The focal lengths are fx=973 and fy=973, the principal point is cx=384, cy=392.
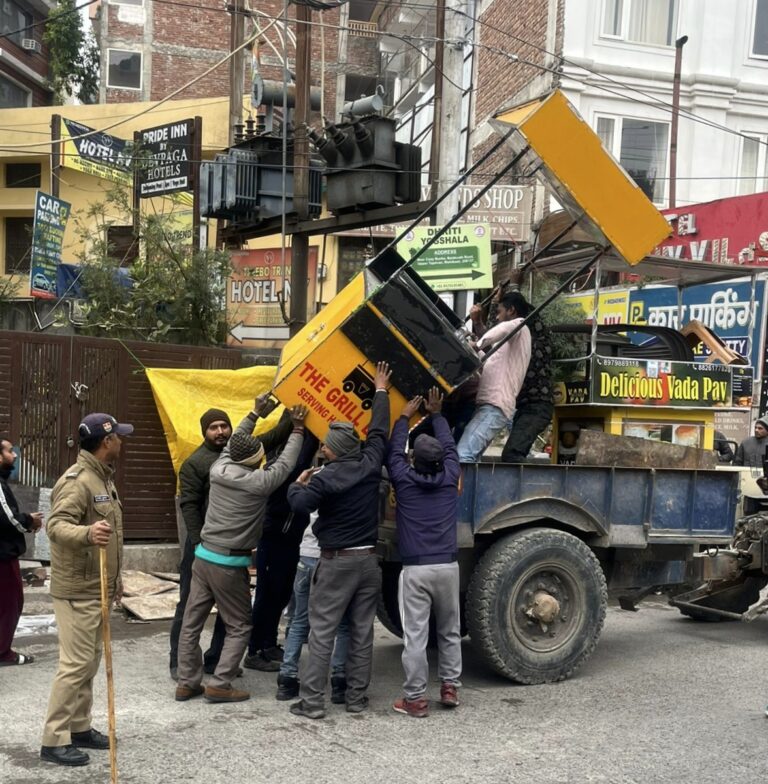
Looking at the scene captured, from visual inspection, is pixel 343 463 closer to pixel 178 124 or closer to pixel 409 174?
pixel 409 174

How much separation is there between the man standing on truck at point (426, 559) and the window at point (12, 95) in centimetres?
2992

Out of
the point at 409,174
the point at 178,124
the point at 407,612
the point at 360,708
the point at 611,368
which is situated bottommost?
the point at 360,708

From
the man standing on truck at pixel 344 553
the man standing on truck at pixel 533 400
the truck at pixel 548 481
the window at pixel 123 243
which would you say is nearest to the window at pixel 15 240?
the window at pixel 123 243

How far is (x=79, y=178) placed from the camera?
2683 centimetres

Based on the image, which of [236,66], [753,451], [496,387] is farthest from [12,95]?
[496,387]

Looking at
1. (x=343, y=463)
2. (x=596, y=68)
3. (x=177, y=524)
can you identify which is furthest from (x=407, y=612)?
(x=596, y=68)

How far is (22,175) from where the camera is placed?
28438 millimetres

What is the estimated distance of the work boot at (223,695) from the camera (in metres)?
6.02

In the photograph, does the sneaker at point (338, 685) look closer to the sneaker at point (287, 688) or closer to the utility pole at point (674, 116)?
the sneaker at point (287, 688)

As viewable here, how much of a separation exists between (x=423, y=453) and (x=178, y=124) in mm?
11531

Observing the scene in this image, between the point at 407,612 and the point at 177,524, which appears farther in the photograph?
the point at 177,524

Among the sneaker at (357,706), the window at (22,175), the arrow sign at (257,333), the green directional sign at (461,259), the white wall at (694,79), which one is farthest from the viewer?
the window at (22,175)

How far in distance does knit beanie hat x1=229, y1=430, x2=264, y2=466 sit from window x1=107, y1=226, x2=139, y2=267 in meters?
6.67

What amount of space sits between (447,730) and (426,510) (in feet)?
4.20
